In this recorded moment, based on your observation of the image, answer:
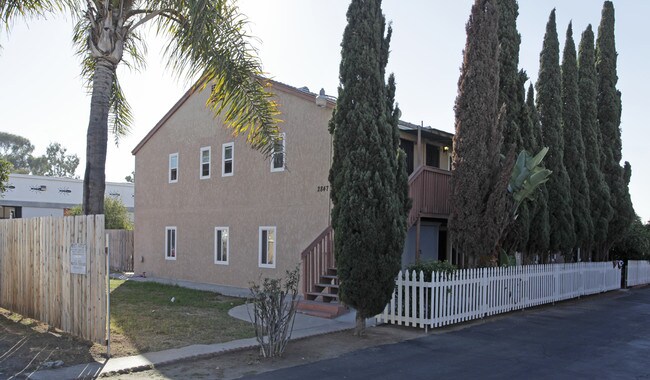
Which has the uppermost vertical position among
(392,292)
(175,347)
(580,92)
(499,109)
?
(580,92)

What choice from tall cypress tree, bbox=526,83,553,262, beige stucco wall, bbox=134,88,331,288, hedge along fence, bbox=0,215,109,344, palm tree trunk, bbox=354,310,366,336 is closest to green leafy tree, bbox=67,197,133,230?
beige stucco wall, bbox=134,88,331,288

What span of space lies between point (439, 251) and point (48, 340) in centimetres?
1334

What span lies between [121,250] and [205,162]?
27.8 feet

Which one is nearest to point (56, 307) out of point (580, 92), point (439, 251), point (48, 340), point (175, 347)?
point (48, 340)

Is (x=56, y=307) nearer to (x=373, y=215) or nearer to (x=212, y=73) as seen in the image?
(x=212, y=73)

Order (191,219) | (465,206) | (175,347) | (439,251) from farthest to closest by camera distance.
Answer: (191,219) → (439,251) → (465,206) → (175,347)

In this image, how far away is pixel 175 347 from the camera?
9.02m

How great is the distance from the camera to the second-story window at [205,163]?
20141mm

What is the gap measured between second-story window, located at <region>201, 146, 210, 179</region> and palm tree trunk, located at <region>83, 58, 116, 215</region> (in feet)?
33.0

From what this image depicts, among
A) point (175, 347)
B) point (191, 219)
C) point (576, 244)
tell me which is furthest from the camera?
point (191, 219)

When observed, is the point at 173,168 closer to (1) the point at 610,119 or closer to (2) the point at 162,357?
(2) the point at 162,357

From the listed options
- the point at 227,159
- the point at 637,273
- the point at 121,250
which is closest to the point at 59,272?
the point at 227,159

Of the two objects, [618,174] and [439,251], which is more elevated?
[618,174]

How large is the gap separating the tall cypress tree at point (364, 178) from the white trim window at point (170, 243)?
1265 cm
